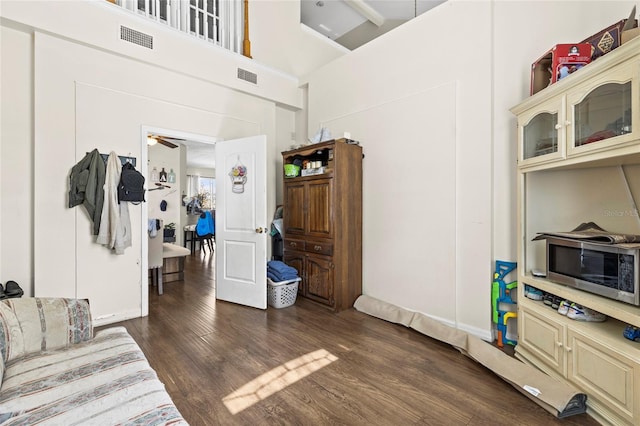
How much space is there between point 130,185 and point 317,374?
2782 millimetres

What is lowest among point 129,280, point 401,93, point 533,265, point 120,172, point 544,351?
point 544,351

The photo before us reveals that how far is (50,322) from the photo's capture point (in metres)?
1.73

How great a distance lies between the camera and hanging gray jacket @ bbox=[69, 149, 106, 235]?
118 inches

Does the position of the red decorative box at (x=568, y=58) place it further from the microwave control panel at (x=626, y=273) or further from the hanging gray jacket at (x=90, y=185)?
the hanging gray jacket at (x=90, y=185)

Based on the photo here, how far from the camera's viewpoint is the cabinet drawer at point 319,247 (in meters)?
3.62

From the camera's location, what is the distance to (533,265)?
8.22 feet

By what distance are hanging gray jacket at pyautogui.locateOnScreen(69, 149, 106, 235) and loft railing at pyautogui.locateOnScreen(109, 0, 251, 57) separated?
1.82 meters

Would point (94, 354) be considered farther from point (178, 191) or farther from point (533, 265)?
point (178, 191)

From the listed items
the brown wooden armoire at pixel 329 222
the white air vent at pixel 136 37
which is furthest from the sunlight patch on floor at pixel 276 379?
the white air vent at pixel 136 37

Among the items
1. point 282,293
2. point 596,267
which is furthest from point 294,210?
point 596,267

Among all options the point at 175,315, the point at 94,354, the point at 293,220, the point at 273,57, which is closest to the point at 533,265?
the point at 293,220

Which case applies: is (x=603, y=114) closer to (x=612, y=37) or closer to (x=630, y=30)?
(x=630, y=30)

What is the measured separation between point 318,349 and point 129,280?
2369 mm

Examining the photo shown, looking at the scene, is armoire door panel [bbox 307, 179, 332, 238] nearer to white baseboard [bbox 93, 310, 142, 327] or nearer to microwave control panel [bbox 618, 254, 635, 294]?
white baseboard [bbox 93, 310, 142, 327]
